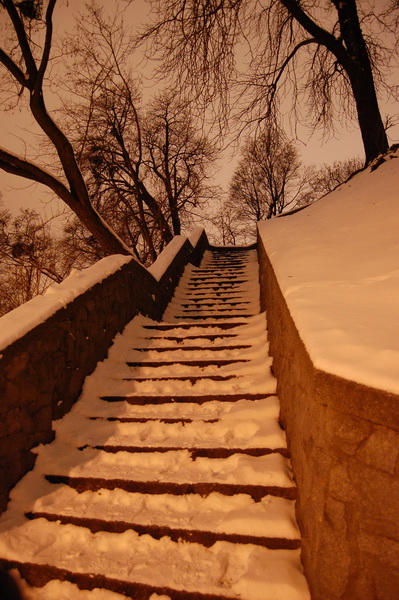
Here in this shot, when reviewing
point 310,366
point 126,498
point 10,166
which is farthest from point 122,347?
point 10,166

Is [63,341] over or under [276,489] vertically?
over

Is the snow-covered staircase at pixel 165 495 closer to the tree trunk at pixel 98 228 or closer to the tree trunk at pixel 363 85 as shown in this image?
the tree trunk at pixel 98 228

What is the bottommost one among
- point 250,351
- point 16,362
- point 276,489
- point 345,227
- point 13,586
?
point 13,586

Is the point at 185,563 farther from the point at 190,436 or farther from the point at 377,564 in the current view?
the point at 377,564

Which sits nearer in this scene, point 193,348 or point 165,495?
point 165,495

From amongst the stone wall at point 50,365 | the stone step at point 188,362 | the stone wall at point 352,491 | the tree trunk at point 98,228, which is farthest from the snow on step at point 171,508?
the tree trunk at point 98,228

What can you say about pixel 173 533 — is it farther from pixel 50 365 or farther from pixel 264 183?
pixel 264 183

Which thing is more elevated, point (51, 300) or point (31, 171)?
point (31, 171)

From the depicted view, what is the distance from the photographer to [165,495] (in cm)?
246

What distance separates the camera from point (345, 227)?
441cm

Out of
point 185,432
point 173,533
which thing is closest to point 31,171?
point 185,432

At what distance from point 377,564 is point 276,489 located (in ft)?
2.86

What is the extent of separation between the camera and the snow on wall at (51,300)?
107 inches

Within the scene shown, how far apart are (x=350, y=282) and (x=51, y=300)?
2.70 m
